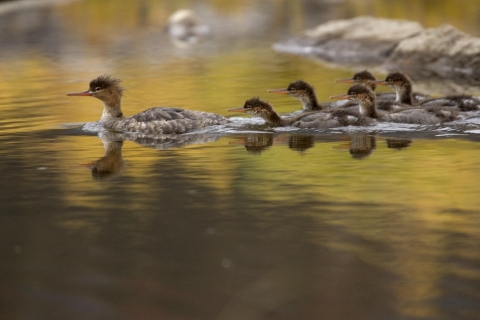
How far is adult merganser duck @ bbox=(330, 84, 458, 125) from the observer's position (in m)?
11.7

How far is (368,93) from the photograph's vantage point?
12.1m

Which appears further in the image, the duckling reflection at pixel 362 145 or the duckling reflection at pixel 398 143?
the duckling reflection at pixel 398 143

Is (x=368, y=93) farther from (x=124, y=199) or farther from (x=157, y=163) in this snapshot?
(x=124, y=199)

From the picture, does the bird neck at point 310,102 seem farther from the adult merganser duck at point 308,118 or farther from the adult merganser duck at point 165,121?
the adult merganser duck at point 165,121

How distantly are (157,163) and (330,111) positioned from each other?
2960 mm

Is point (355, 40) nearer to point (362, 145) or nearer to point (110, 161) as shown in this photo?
point (362, 145)

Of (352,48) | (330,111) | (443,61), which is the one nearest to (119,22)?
(352,48)

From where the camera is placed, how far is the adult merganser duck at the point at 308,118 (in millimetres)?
11828

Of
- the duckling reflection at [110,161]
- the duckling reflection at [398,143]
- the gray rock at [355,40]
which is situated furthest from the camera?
the gray rock at [355,40]

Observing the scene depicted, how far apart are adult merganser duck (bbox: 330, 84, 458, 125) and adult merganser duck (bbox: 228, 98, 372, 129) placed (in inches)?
9.9

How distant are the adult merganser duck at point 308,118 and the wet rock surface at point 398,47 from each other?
5.74 metres

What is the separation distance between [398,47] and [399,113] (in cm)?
919

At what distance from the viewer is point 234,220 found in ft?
24.1

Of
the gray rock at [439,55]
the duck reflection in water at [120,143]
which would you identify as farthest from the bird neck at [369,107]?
the gray rock at [439,55]
